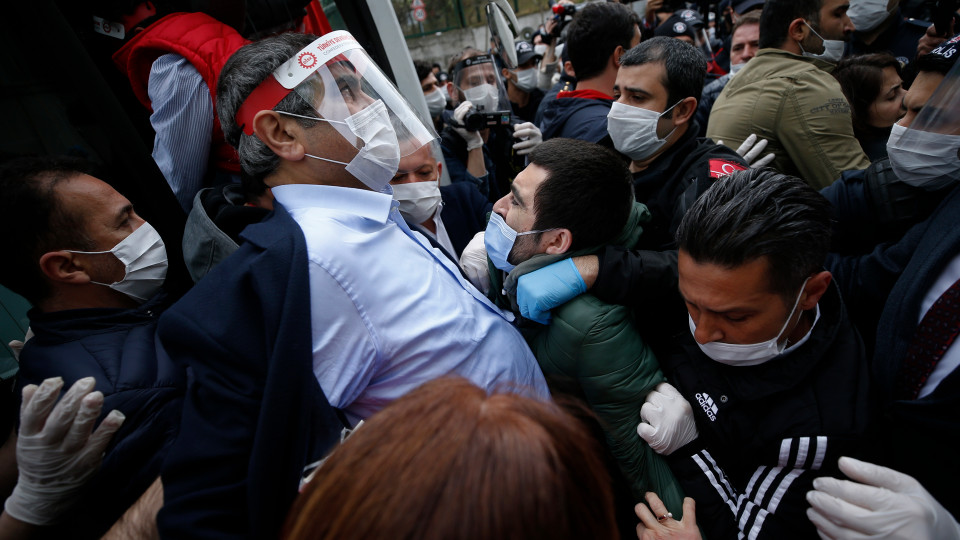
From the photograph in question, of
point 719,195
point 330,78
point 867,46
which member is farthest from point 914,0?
point 330,78

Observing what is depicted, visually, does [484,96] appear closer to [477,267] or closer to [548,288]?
[477,267]

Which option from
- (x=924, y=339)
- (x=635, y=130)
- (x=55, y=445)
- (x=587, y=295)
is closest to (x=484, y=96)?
(x=635, y=130)

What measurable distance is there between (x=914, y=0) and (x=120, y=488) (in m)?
7.12

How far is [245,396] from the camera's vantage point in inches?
44.6

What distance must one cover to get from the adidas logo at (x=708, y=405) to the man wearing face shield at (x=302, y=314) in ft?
1.80

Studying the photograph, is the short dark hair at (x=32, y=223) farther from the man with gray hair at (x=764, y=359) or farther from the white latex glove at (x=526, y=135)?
the white latex glove at (x=526, y=135)

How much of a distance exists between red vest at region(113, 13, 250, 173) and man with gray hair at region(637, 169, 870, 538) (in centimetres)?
220

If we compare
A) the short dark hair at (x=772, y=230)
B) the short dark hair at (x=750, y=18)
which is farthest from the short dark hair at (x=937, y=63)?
the short dark hair at (x=750, y=18)

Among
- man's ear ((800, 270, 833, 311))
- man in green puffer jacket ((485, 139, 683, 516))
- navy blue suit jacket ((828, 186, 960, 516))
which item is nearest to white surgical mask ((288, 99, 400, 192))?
man in green puffer jacket ((485, 139, 683, 516))

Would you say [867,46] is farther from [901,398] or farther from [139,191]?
[139,191]

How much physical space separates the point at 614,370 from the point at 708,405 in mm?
328

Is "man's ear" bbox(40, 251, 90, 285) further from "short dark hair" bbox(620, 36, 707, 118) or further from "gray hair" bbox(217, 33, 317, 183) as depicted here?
"short dark hair" bbox(620, 36, 707, 118)

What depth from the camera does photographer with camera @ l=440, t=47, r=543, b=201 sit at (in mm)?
3293

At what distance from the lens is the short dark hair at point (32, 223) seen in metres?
1.52
